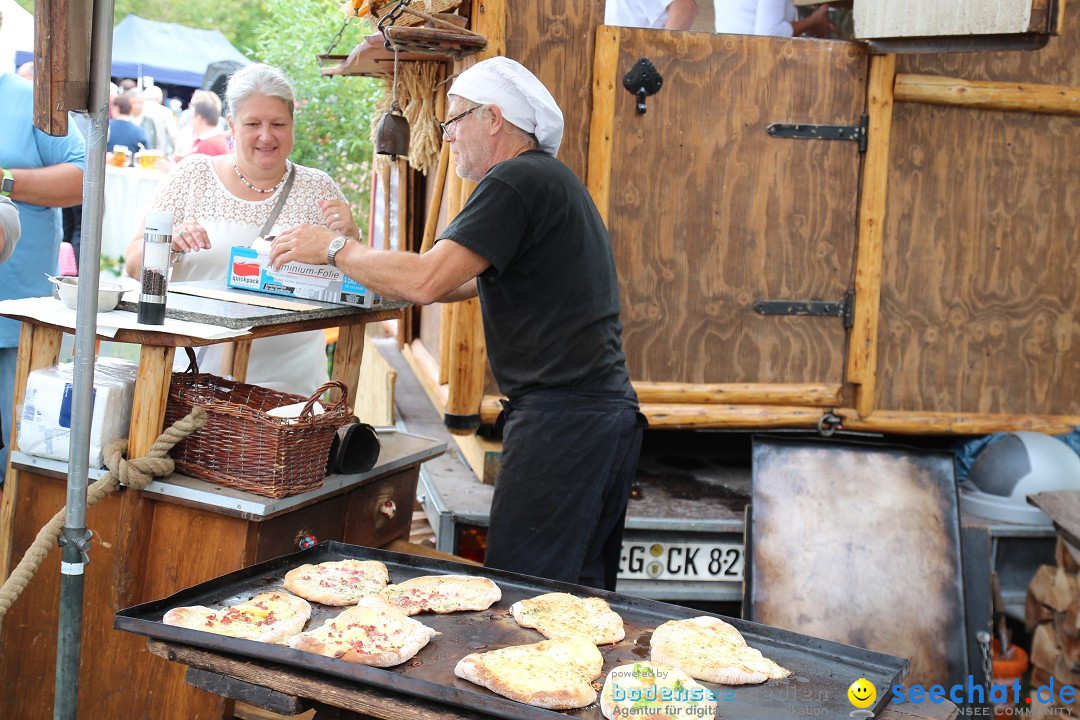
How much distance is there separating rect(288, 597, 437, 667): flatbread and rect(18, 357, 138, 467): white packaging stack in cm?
111

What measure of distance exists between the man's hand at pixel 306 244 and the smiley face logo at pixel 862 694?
204 cm

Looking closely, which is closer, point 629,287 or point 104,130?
point 104,130

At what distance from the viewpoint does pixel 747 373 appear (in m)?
4.80

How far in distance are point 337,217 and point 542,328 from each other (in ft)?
3.59

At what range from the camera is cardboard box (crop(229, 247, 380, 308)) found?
11.4ft

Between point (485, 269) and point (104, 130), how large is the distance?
1161mm

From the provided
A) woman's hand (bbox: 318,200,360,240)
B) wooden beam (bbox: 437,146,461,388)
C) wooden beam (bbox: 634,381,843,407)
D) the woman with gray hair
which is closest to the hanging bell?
wooden beam (bbox: 437,146,461,388)

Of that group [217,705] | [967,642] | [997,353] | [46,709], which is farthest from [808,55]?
[46,709]

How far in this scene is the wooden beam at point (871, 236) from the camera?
464 cm

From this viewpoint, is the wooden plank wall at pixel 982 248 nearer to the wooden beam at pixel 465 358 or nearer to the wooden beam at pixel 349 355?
the wooden beam at pixel 465 358

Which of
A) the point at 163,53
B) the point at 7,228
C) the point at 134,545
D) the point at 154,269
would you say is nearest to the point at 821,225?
the point at 154,269

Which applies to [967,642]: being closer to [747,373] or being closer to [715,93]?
[747,373]

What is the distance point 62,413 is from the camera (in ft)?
10.0

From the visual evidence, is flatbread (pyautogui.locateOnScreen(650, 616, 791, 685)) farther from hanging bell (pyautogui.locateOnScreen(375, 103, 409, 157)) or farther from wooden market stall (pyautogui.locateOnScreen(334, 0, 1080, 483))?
hanging bell (pyautogui.locateOnScreen(375, 103, 409, 157))
